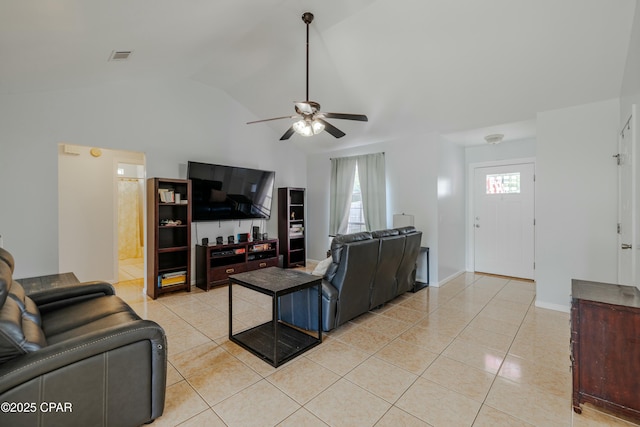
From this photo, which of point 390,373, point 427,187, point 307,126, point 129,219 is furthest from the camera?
point 129,219

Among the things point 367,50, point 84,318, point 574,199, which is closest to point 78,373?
point 84,318

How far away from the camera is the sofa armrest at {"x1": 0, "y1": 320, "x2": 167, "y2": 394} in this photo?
4.46ft

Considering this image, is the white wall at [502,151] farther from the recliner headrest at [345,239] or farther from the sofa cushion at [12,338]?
the sofa cushion at [12,338]

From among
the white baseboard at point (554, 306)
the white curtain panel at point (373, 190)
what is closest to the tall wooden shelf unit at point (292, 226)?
the white curtain panel at point (373, 190)

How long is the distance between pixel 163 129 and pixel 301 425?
4.49 m

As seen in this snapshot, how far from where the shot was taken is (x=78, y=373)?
1513 millimetres

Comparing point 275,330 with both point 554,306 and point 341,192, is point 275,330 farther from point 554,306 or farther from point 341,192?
point 341,192

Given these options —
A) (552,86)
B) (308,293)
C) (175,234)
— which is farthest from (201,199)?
(552,86)

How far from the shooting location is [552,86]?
3373 mm

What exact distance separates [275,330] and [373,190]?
366 centimetres

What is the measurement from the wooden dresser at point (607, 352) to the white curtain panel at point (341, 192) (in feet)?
13.8

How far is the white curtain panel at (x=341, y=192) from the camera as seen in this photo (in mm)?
5895

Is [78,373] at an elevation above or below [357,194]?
below

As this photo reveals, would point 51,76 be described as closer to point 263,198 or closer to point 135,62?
point 135,62
